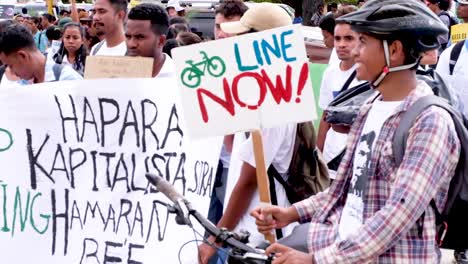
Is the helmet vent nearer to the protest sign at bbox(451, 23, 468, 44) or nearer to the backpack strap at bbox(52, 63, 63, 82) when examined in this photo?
the backpack strap at bbox(52, 63, 63, 82)

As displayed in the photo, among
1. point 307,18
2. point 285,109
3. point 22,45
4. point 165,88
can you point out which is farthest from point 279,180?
point 307,18

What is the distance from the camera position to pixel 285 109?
12.3ft

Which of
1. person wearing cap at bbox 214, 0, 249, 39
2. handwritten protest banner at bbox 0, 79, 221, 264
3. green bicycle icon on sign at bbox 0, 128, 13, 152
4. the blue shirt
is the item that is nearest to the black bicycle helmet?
handwritten protest banner at bbox 0, 79, 221, 264

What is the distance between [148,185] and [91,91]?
56 cm

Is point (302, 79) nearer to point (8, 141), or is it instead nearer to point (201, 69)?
point (201, 69)

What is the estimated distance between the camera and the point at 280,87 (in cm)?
376

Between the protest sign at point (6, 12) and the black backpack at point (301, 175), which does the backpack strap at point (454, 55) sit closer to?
the black backpack at point (301, 175)

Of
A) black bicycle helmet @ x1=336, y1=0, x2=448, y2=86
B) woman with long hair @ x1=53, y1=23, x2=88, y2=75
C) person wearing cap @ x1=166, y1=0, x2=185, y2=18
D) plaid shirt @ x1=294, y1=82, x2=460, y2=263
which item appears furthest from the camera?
person wearing cap @ x1=166, y1=0, x2=185, y2=18

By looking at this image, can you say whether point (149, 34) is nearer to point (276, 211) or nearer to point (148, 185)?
point (148, 185)

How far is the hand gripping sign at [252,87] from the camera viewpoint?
375 cm

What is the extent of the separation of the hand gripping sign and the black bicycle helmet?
0.74m

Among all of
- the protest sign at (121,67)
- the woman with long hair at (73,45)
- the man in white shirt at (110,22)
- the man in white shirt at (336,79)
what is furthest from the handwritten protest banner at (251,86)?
the woman with long hair at (73,45)

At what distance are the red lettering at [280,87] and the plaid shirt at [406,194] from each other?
2.71 ft

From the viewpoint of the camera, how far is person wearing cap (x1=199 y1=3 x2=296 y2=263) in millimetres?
4129
